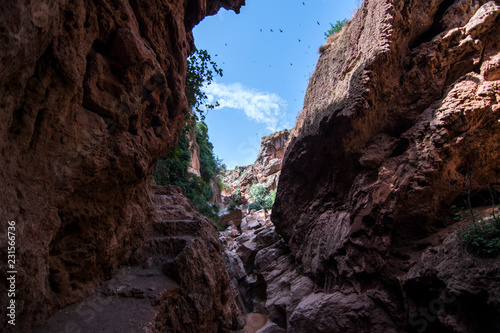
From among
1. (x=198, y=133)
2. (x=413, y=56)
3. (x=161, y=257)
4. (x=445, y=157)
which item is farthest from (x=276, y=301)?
(x=198, y=133)

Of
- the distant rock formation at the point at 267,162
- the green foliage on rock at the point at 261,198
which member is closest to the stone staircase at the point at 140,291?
the green foliage on rock at the point at 261,198

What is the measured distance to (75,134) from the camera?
3953 mm

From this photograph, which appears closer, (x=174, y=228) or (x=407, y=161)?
(x=174, y=228)

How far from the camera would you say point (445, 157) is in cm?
654

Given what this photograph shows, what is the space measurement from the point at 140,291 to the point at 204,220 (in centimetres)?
300

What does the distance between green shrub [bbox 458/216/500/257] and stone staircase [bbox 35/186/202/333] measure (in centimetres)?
598

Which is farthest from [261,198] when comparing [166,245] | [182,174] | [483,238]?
[483,238]

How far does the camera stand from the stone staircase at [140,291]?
13.0 ft

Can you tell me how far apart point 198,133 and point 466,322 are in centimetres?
2008

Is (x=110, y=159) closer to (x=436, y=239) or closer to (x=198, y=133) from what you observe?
(x=436, y=239)

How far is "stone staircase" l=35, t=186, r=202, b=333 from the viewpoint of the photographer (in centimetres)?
398

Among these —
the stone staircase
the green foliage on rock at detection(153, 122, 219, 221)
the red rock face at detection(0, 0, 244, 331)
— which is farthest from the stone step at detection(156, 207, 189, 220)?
the green foliage on rock at detection(153, 122, 219, 221)

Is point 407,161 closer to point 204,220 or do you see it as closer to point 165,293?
point 204,220

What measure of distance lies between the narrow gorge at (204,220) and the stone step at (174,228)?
0.12 feet
